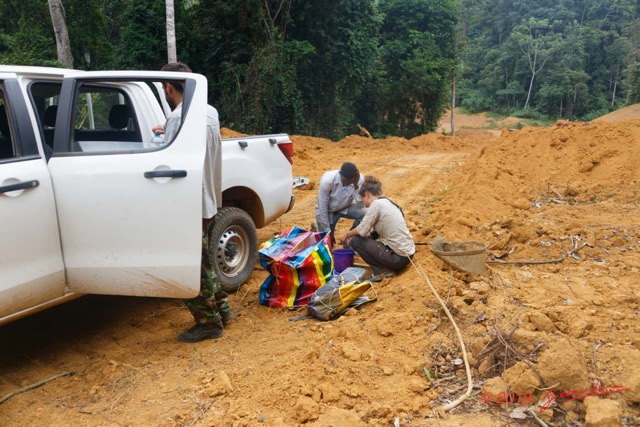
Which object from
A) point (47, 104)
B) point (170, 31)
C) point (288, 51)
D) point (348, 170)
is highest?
point (170, 31)

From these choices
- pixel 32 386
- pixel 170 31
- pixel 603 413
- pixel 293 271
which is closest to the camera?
pixel 603 413

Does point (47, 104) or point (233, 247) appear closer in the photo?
point (47, 104)

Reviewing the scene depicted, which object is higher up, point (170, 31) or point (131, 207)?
point (170, 31)

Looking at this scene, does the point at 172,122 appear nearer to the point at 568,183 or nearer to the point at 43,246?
the point at 43,246

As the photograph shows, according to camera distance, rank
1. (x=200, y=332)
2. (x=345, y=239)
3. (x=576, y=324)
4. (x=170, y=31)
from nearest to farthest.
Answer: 1. (x=576, y=324)
2. (x=200, y=332)
3. (x=345, y=239)
4. (x=170, y=31)

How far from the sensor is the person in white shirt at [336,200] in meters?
5.97

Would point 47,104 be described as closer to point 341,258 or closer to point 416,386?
point 341,258

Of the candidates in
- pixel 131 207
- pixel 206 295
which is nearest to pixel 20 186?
pixel 131 207

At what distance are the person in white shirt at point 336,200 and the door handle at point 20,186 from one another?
323 centimetres

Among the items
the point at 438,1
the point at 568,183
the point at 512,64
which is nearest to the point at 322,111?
the point at 438,1

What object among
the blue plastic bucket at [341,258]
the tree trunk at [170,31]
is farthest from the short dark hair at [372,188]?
the tree trunk at [170,31]

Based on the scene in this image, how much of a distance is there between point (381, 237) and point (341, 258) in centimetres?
49

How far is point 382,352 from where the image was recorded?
3664 mm

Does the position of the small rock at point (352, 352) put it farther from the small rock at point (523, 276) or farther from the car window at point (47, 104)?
the car window at point (47, 104)
